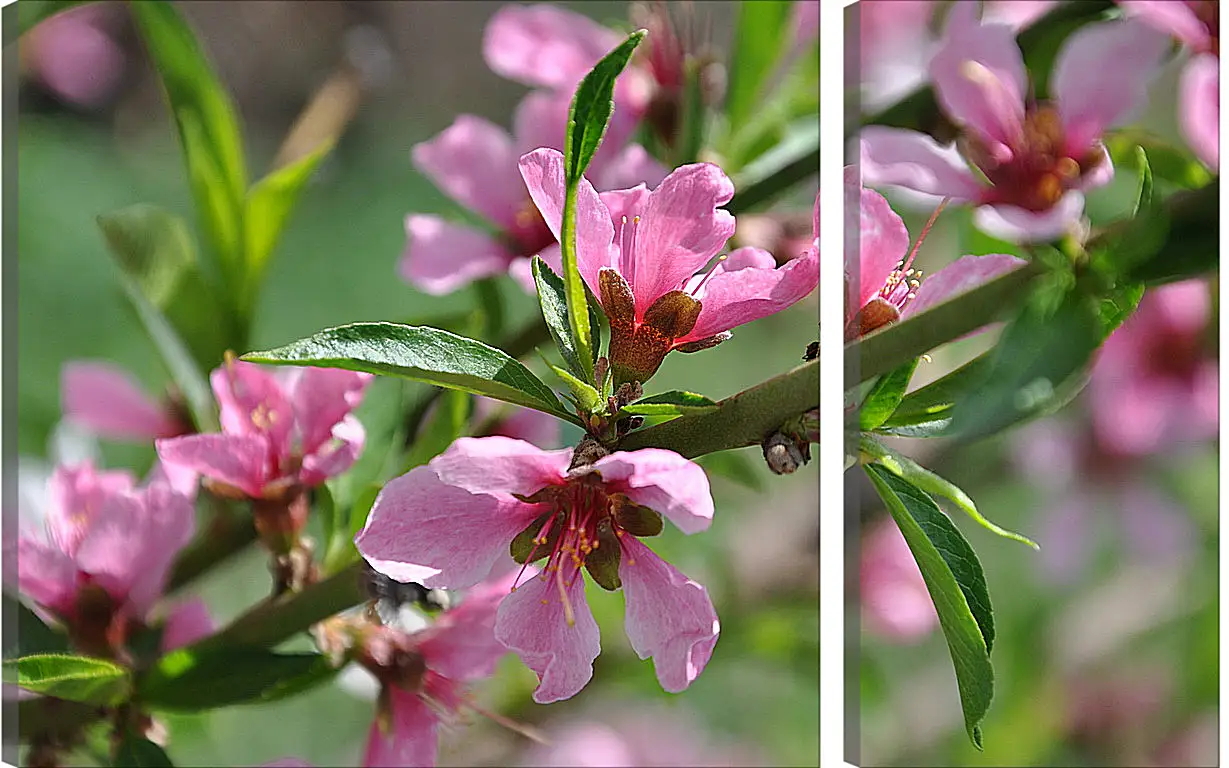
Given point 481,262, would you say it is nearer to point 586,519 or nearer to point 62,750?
point 586,519

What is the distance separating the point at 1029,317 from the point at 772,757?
1206 millimetres

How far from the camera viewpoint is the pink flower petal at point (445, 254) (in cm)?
76

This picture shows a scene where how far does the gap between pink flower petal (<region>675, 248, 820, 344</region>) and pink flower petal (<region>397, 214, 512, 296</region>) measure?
24 cm

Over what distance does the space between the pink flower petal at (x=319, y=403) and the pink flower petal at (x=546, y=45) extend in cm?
26

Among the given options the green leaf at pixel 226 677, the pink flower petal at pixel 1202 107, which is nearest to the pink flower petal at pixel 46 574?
the green leaf at pixel 226 677

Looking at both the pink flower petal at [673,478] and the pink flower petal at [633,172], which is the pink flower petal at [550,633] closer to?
the pink flower petal at [673,478]

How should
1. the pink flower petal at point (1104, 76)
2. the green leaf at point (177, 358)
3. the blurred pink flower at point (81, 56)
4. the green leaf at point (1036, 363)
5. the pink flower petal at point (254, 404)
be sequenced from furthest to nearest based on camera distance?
the blurred pink flower at point (81, 56)
the green leaf at point (177, 358)
the pink flower petal at point (254, 404)
the pink flower petal at point (1104, 76)
the green leaf at point (1036, 363)

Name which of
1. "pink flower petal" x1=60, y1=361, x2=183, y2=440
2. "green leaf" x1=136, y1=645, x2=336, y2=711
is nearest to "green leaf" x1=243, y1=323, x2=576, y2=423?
"green leaf" x1=136, y1=645, x2=336, y2=711

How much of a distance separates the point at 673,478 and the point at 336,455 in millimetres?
236

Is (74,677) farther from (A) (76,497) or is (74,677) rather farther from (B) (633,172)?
(B) (633,172)

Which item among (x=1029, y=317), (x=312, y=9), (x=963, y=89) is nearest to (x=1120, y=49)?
(x=963, y=89)

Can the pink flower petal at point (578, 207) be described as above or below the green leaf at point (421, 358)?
above

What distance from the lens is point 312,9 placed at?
2.47 meters

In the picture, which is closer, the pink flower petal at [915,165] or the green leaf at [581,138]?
the green leaf at [581,138]
